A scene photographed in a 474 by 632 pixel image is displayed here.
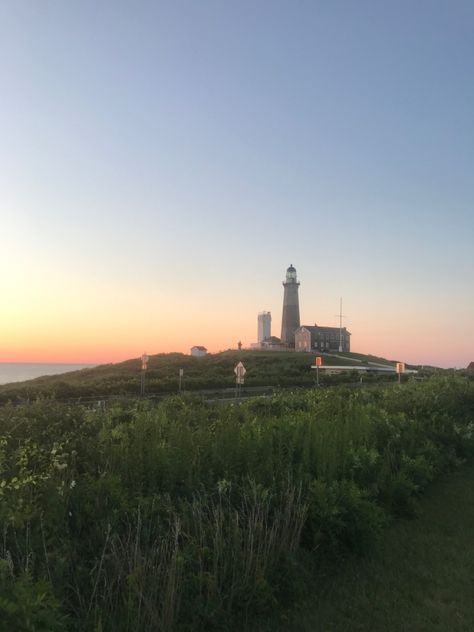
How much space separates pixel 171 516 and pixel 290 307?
8863 cm

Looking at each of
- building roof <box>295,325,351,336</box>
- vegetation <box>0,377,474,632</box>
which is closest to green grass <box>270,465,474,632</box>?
vegetation <box>0,377,474,632</box>

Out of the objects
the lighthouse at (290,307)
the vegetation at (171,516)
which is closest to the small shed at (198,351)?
the lighthouse at (290,307)

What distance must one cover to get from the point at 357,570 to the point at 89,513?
2.38m

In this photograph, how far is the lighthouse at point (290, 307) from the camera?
9150 centimetres

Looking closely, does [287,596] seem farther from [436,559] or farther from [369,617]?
[436,559]

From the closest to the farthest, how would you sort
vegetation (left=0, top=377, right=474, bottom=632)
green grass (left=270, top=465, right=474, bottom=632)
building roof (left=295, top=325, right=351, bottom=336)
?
vegetation (left=0, top=377, right=474, bottom=632) → green grass (left=270, top=465, right=474, bottom=632) → building roof (left=295, top=325, right=351, bottom=336)

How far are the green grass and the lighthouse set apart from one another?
85.6 meters

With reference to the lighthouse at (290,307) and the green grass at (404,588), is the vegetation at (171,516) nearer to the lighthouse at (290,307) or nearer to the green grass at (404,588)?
the green grass at (404,588)

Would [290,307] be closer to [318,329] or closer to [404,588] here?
[318,329]

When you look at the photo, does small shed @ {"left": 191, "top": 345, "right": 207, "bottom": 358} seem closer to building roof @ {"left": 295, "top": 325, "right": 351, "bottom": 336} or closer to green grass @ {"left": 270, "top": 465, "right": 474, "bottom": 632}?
building roof @ {"left": 295, "top": 325, "right": 351, "bottom": 336}

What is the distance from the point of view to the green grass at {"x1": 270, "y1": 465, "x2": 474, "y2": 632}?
12.9 ft

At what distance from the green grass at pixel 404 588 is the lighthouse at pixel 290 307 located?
85.6m

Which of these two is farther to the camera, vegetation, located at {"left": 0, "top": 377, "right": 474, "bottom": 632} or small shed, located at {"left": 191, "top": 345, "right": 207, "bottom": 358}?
small shed, located at {"left": 191, "top": 345, "right": 207, "bottom": 358}

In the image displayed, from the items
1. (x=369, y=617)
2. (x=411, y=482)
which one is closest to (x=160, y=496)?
(x=369, y=617)
